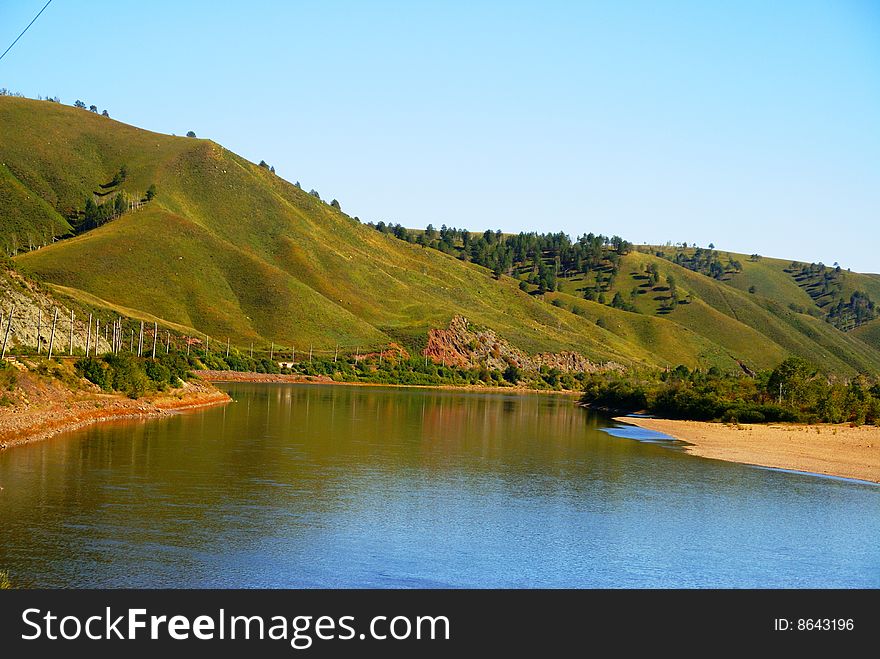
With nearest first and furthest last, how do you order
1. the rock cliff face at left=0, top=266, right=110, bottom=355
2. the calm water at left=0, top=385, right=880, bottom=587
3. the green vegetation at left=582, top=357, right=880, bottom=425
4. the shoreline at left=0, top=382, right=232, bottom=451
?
the calm water at left=0, top=385, right=880, bottom=587, the shoreline at left=0, top=382, right=232, bottom=451, the green vegetation at left=582, top=357, right=880, bottom=425, the rock cliff face at left=0, top=266, right=110, bottom=355

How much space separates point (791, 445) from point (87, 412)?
45095 millimetres

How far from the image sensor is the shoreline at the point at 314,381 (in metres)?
132

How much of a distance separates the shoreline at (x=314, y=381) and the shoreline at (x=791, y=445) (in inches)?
2542

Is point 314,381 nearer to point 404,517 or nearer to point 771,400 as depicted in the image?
point 771,400

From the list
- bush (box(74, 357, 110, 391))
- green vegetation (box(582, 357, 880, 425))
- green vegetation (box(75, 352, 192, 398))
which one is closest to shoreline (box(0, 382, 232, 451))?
green vegetation (box(75, 352, 192, 398))

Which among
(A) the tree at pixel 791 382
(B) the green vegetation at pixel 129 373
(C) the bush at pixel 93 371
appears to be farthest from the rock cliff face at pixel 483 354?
(C) the bush at pixel 93 371

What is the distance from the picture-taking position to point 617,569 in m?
25.9

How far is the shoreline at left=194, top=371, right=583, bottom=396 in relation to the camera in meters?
132

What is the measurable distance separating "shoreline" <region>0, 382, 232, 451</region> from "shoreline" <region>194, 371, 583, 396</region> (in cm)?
3726

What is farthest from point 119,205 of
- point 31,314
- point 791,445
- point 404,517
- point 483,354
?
point 404,517

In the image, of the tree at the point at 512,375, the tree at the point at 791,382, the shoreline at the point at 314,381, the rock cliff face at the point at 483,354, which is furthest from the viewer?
the tree at the point at 512,375

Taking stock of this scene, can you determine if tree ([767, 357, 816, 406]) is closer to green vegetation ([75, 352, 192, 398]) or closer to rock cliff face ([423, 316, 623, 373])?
green vegetation ([75, 352, 192, 398])

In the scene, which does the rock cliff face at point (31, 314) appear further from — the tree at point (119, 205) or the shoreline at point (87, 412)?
the tree at point (119, 205)
